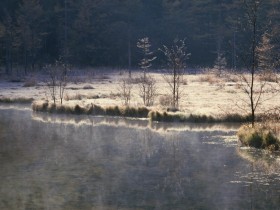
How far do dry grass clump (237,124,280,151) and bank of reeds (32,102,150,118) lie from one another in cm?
992

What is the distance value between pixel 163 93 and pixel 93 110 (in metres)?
10.4

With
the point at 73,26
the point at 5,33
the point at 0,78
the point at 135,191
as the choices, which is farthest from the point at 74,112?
the point at 73,26

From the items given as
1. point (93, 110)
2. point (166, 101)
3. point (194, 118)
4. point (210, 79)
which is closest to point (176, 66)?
point (166, 101)

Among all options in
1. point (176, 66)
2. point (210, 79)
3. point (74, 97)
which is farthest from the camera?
point (210, 79)

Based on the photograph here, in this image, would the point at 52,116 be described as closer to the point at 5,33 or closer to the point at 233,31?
the point at 5,33

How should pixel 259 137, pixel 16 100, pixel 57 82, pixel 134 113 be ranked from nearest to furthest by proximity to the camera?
pixel 259 137
pixel 134 113
pixel 16 100
pixel 57 82

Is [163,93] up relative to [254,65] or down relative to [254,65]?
down

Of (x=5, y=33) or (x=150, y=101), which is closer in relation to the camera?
(x=150, y=101)

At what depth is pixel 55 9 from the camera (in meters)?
75.7

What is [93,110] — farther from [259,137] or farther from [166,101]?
[259,137]

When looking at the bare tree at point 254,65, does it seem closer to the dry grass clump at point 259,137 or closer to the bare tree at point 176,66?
the dry grass clump at point 259,137

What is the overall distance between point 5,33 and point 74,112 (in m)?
37.1

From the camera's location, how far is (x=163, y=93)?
134 feet

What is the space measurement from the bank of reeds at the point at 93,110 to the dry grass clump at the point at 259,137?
9.92 metres
